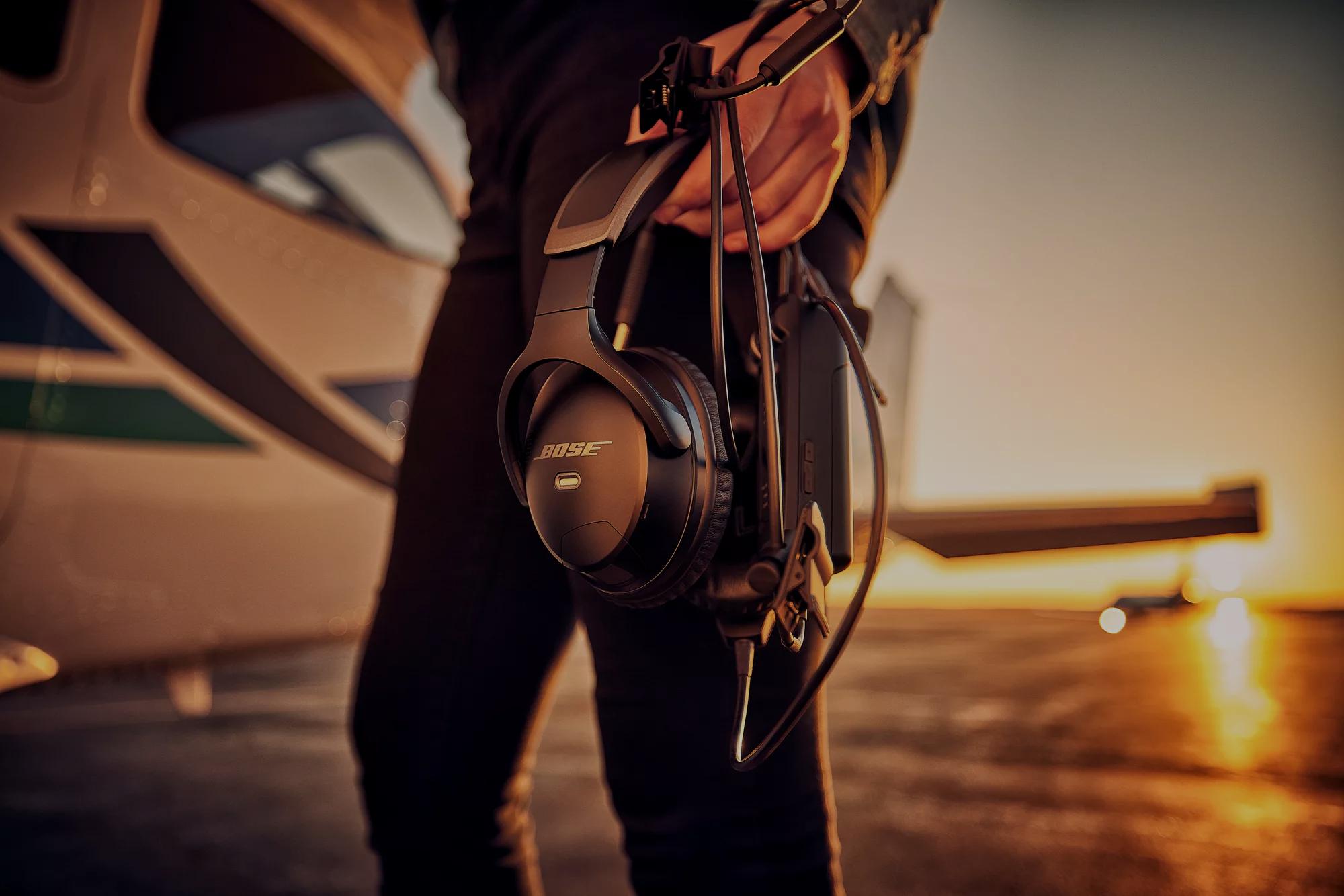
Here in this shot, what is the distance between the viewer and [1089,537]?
5.78m

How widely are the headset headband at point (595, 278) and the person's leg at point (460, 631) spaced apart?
0.42 ft

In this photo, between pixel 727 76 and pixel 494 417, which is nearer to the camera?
pixel 727 76

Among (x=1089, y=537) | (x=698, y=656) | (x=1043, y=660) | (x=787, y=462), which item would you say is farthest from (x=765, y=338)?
(x=1089, y=537)

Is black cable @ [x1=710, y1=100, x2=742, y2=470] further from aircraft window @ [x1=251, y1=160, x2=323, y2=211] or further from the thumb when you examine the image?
aircraft window @ [x1=251, y1=160, x2=323, y2=211]

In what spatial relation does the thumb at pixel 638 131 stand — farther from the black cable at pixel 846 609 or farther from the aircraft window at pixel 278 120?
the aircraft window at pixel 278 120

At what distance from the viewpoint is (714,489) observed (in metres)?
0.35

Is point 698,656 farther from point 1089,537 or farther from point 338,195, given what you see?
point 1089,537

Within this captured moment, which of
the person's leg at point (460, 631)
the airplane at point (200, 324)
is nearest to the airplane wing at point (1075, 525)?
the airplane at point (200, 324)

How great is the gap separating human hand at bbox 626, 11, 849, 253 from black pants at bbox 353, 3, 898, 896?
39 mm

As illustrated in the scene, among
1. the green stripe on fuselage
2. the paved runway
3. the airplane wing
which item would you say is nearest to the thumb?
the paved runway

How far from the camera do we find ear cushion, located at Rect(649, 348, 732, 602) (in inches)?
13.5

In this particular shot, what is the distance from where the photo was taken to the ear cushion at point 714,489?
343 millimetres

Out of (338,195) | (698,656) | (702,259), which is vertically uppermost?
(338,195)

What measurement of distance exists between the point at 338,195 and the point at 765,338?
1776 millimetres
